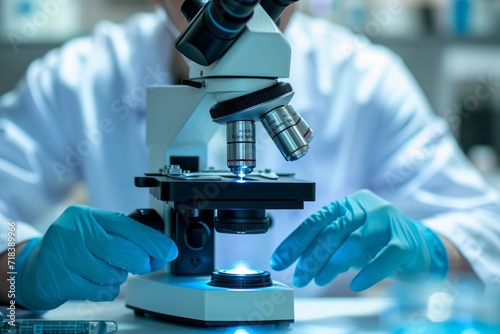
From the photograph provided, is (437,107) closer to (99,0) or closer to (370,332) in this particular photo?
(99,0)

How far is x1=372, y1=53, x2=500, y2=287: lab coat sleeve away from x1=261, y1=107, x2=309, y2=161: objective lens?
1.97 ft

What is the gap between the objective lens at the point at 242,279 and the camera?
106 centimetres

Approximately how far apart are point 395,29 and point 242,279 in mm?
1949

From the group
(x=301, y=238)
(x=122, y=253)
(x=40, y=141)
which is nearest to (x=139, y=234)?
(x=122, y=253)

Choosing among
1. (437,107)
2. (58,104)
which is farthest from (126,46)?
(437,107)

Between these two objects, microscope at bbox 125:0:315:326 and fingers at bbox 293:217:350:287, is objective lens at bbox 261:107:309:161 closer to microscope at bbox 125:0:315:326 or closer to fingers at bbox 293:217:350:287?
microscope at bbox 125:0:315:326

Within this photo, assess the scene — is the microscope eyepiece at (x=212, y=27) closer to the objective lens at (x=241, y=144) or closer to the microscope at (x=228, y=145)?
the microscope at (x=228, y=145)

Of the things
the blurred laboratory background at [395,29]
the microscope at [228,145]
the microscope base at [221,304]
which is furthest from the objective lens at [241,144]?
the blurred laboratory background at [395,29]

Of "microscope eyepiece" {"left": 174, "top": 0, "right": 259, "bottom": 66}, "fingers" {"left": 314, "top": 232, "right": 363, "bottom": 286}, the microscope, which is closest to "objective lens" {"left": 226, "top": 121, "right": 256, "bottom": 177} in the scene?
the microscope

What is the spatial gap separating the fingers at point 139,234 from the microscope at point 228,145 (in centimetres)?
3

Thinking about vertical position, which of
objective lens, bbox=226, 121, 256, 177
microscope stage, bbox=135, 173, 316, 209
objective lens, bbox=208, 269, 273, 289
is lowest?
objective lens, bbox=208, 269, 273, 289

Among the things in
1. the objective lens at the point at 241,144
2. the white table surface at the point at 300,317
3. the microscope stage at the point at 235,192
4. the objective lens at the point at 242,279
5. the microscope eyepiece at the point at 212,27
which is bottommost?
the white table surface at the point at 300,317

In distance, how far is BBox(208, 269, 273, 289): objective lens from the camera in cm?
106

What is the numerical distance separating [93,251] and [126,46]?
89 cm
